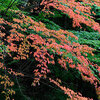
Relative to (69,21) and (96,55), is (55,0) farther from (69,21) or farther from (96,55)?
(69,21)

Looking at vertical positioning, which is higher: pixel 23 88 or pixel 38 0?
pixel 38 0

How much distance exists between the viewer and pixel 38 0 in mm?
5113

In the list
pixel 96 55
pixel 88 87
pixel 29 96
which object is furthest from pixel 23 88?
pixel 96 55

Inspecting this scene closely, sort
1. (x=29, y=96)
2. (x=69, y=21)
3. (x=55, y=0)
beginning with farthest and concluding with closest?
(x=69, y=21) → (x=29, y=96) → (x=55, y=0)

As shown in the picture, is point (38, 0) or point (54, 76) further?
point (38, 0)

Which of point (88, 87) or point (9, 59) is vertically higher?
point (9, 59)

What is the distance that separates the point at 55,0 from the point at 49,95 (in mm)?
3241

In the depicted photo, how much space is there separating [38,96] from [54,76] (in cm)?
92

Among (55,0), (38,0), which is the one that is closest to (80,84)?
(55,0)

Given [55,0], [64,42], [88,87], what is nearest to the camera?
[64,42]

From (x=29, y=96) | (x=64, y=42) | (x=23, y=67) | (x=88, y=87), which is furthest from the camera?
(x=88, y=87)

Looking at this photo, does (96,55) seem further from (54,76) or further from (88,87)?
(54,76)

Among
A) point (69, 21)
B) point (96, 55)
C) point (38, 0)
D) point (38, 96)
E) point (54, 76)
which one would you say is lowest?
point (38, 96)

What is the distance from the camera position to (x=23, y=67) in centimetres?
454
